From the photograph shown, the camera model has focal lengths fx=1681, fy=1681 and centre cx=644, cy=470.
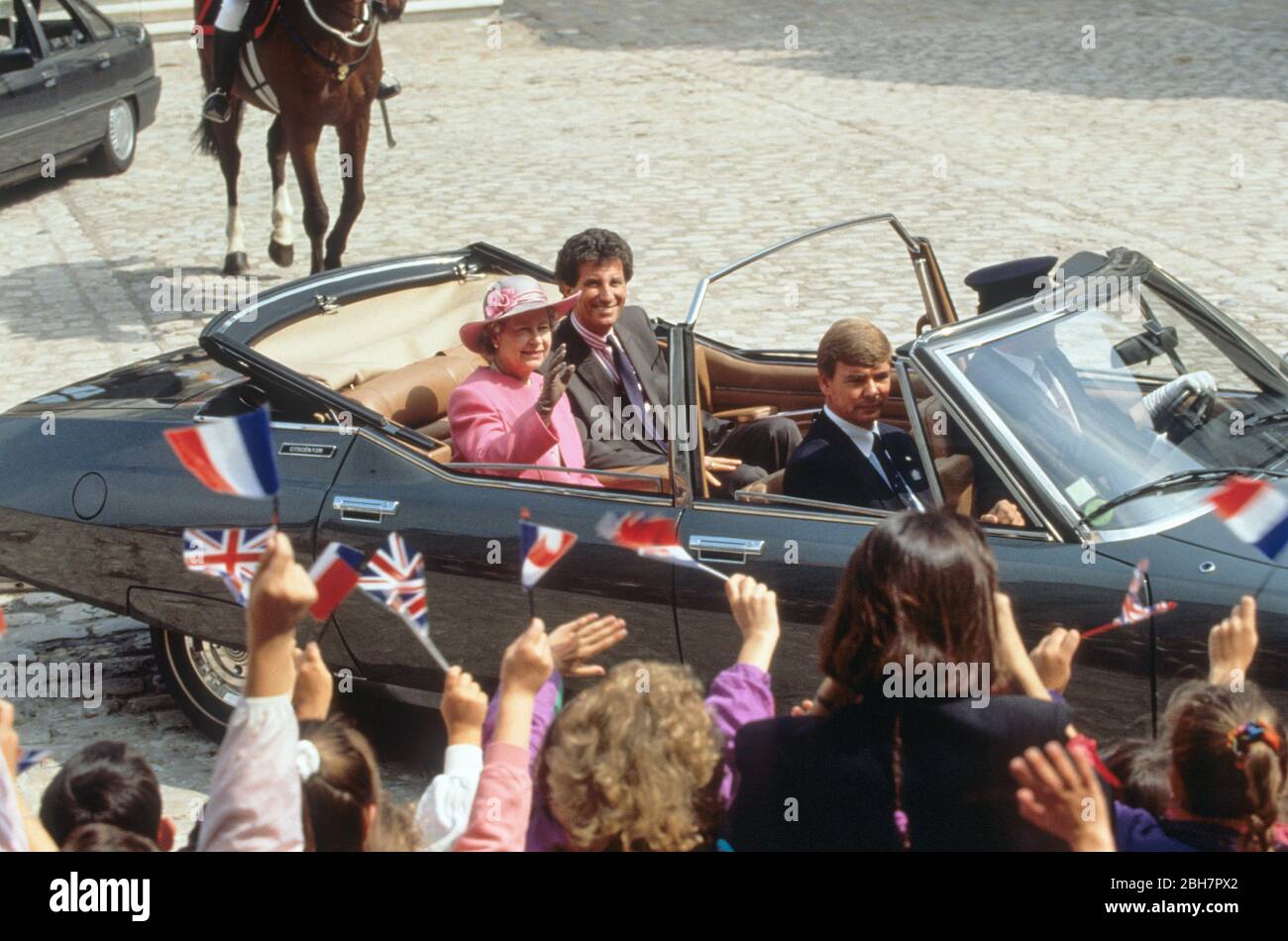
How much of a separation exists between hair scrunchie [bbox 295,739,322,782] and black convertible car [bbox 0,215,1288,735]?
5.37 feet

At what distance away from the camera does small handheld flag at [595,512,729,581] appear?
435 centimetres

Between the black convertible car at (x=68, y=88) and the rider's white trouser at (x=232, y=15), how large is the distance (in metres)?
2.86

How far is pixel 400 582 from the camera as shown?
449cm

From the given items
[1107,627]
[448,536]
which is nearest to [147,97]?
[448,536]

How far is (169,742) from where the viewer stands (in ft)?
18.6

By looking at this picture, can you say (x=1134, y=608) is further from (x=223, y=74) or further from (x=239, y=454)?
(x=223, y=74)

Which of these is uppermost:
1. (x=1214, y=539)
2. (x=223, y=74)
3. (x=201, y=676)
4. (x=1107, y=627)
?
(x=223, y=74)

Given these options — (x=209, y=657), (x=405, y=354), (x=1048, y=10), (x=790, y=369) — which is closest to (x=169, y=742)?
(x=209, y=657)

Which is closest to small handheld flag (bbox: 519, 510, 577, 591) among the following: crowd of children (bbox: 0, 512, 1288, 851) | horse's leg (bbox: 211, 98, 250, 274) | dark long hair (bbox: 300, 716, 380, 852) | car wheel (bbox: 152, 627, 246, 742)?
crowd of children (bbox: 0, 512, 1288, 851)

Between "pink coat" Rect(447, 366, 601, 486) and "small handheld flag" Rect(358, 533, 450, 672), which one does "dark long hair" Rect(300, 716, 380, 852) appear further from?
"pink coat" Rect(447, 366, 601, 486)

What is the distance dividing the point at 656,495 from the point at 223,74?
737 centimetres

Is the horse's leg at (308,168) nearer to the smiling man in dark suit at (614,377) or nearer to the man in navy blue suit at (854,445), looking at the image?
the smiling man in dark suit at (614,377)

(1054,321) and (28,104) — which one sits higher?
(1054,321)

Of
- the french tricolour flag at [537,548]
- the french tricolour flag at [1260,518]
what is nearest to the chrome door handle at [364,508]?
the french tricolour flag at [537,548]
